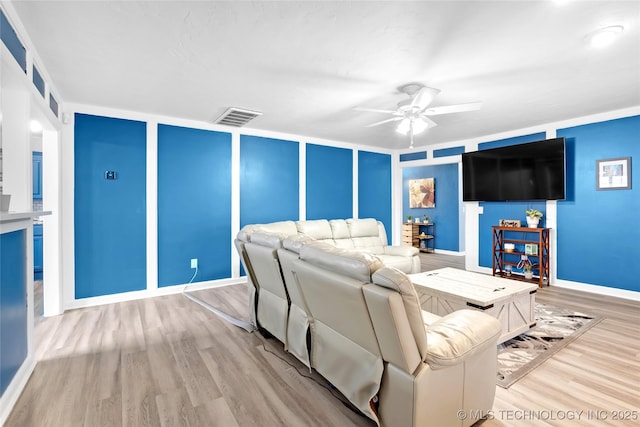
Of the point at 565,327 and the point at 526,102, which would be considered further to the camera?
the point at 526,102

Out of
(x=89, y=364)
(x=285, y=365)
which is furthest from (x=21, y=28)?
(x=285, y=365)

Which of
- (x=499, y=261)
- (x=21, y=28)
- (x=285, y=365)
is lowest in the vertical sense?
(x=285, y=365)

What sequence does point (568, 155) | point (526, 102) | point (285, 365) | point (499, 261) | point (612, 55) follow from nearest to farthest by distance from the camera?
1. point (285, 365)
2. point (612, 55)
3. point (526, 102)
4. point (568, 155)
5. point (499, 261)

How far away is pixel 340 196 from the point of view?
595 centimetres

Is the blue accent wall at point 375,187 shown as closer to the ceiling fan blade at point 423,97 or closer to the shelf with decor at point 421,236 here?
the shelf with decor at point 421,236

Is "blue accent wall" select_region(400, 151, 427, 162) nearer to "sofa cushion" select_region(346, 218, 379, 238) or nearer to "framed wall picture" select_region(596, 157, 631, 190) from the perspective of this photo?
"sofa cushion" select_region(346, 218, 379, 238)

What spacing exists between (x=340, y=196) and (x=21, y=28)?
466 cm

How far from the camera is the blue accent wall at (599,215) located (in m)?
3.96

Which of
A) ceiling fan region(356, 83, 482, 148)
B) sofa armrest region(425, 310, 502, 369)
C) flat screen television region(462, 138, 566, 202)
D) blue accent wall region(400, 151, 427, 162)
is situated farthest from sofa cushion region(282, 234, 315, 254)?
blue accent wall region(400, 151, 427, 162)

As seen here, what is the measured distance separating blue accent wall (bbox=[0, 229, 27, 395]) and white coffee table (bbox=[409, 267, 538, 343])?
305 cm

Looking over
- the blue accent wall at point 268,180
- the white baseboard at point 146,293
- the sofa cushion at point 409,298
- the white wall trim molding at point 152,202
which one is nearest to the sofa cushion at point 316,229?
the blue accent wall at point 268,180

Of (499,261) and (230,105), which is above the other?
(230,105)

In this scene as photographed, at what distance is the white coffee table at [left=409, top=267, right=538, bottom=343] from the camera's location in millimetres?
2581

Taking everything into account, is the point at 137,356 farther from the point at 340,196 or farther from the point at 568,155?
the point at 568,155
